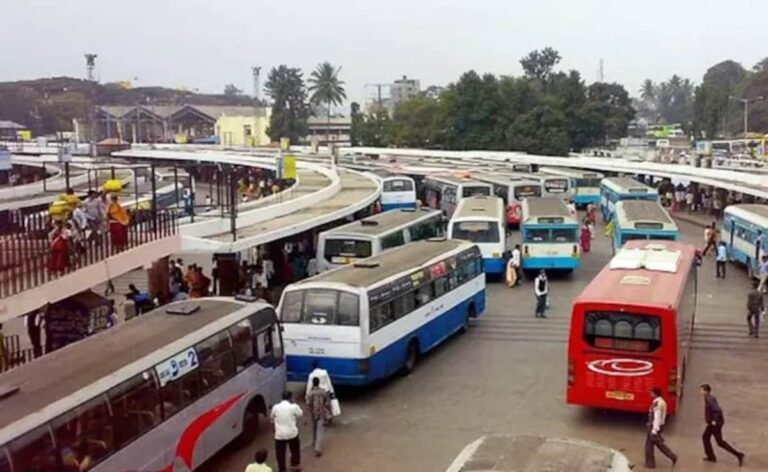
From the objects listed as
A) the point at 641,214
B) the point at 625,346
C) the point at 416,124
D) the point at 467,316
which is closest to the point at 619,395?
the point at 625,346

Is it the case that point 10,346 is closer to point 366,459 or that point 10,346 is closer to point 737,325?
point 366,459

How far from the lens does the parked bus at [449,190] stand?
40938 millimetres

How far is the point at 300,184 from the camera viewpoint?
38875 millimetres

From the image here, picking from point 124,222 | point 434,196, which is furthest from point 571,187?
point 124,222

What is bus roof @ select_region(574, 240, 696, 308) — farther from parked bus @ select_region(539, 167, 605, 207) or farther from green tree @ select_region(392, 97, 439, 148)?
green tree @ select_region(392, 97, 439, 148)

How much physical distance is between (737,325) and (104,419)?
53.5 ft

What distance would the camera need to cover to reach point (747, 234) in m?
28.5

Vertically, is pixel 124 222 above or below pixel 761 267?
above

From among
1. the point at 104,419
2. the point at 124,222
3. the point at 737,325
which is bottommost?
the point at 737,325

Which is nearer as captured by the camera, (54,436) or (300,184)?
(54,436)

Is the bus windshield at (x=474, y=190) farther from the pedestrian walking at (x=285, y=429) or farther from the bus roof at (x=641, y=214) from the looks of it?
the pedestrian walking at (x=285, y=429)

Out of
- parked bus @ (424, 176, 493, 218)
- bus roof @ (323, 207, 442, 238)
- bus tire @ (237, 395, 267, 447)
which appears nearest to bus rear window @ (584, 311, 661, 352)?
bus tire @ (237, 395, 267, 447)

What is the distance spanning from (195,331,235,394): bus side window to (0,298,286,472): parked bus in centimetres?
1

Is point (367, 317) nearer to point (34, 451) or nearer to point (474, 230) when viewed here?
point (34, 451)
